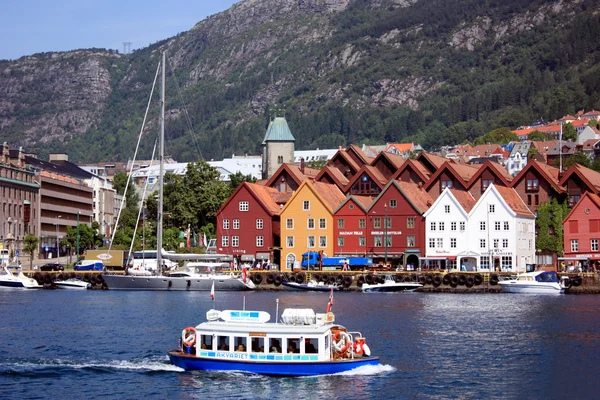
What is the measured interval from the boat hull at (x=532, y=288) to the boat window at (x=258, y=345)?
67.0 metres

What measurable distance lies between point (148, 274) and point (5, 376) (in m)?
66.2

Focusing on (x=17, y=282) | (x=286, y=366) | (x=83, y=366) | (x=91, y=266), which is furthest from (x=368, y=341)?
(x=91, y=266)

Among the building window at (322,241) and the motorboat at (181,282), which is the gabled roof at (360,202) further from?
the motorboat at (181,282)

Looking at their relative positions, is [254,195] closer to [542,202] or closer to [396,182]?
[396,182]

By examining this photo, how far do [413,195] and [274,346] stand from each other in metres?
86.5

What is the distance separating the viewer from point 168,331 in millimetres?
73062

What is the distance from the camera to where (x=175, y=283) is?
117688 millimetres

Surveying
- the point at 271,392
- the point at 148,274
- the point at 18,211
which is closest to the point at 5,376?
the point at 271,392

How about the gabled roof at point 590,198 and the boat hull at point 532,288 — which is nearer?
the boat hull at point 532,288

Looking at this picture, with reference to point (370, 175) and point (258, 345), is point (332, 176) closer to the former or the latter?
point (370, 175)

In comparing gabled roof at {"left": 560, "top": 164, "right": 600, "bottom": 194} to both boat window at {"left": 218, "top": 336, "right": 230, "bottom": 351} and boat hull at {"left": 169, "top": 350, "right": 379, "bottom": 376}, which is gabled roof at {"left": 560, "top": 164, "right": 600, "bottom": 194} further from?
boat window at {"left": 218, "top": 336, "right": 230, "bottom": 351}

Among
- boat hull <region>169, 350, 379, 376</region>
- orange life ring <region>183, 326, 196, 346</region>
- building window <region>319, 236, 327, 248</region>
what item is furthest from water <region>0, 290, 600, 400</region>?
building window <region>319, 236, 327, 248</region>

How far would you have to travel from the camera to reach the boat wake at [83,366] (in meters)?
55.7

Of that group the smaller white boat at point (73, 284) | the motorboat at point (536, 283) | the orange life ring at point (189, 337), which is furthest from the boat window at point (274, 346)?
the smaller white boat at point (73, 284)
